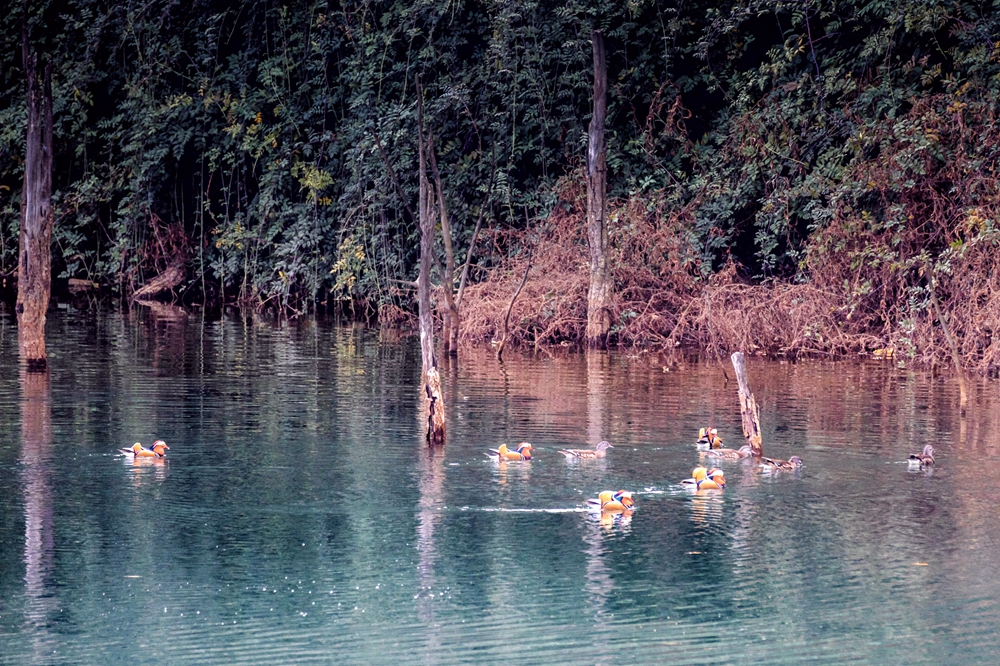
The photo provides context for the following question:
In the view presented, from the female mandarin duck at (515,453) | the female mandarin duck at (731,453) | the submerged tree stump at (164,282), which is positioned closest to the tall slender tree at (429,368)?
the female mandarin duck at (515,453)

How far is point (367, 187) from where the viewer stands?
37.8m

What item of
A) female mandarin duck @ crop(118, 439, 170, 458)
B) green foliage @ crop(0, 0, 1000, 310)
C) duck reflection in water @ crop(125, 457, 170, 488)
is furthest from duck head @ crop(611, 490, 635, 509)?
green foliage @ crop(0, 0, 1000, 310)

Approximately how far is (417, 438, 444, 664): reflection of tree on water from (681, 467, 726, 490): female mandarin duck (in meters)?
2.32

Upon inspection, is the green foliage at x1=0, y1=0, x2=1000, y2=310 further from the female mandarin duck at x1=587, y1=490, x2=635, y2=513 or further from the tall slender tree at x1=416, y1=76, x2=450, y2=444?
the female mandarin duck at x1=587, y1=490, x2=635, y2=513

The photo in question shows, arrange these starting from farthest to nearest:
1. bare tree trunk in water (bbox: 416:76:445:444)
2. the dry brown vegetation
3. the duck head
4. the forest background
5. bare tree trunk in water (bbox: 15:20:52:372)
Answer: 1. the forest background
2. the dry brown vegetation
3. bare tree trunk in water (bbox: 15:20:52:372)
4. bare tree trunk in water (bbox: 416:76:445:444)
5. the duck head

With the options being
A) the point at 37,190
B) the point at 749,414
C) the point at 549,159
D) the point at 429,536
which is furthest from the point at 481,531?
the point at 549,159

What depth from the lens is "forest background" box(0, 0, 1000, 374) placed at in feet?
91.3

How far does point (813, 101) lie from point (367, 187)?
11.9 metres

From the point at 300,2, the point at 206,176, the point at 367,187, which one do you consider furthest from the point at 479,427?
the point at 206,176

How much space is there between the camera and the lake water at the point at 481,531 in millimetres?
9734

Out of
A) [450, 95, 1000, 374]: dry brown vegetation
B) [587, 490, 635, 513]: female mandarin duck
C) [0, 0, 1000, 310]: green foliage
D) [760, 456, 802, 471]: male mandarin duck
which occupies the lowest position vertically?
[587, 490, 635, 513]: female mandarin duck

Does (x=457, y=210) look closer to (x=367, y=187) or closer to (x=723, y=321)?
(x=367, y=187)

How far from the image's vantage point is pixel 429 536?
40.5 ft

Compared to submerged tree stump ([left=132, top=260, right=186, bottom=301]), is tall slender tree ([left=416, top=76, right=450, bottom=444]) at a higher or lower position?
lower
